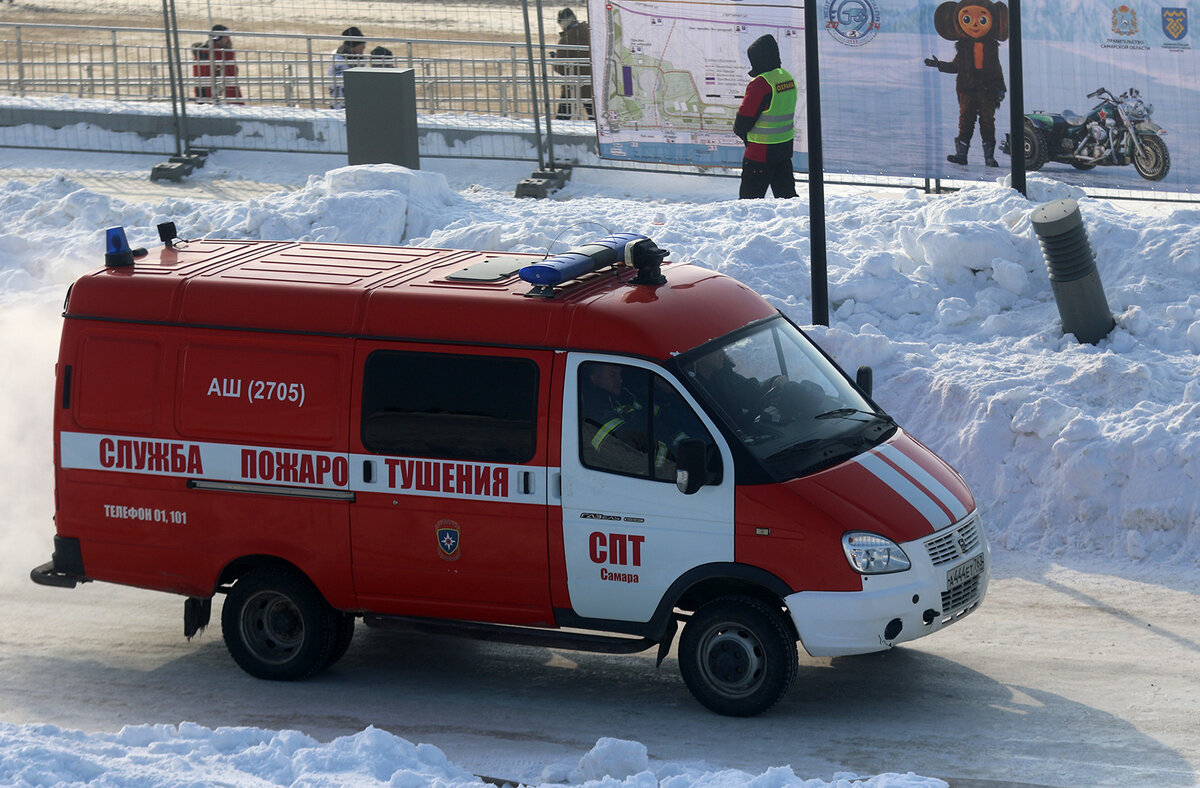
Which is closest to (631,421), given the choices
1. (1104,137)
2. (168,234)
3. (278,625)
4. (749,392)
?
(749,392)

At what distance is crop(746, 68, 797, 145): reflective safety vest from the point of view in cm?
1659

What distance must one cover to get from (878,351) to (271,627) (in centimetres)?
537

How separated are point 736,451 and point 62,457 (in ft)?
13.1

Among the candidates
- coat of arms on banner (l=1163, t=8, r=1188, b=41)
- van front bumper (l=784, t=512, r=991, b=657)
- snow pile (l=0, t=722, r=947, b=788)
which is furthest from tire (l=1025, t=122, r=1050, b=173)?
snow pile (l=0, t=722, r=947, b=788)

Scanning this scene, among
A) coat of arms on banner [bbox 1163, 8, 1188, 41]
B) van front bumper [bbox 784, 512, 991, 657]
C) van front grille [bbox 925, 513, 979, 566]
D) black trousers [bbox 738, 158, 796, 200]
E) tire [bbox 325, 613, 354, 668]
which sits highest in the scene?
coat of arms on banner [bbox 1163, 8, 1188, 41]

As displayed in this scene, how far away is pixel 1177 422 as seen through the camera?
10680 millimetres

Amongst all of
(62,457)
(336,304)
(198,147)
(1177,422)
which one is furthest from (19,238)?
(1177,422)

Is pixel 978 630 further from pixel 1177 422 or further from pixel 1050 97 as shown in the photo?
pixel 1050 97

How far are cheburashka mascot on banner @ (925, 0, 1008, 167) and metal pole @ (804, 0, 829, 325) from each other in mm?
3744

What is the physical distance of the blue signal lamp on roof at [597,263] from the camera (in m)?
8.29

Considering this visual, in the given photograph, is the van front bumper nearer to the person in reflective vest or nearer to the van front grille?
the van front grille

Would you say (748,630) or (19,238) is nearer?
(748,630)

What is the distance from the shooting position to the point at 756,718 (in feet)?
26.3

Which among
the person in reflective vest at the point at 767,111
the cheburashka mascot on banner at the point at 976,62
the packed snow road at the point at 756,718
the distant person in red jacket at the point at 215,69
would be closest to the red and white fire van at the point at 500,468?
the packed snow road at the point at 756,718
